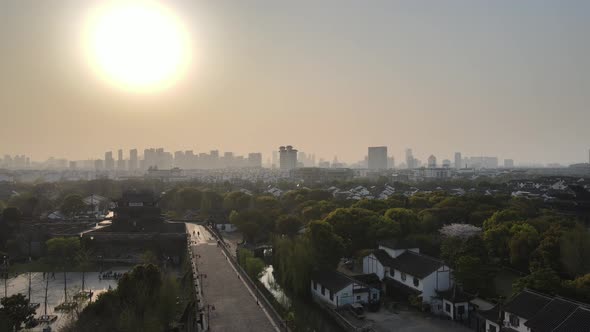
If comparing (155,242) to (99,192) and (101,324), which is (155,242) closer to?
(101,324)

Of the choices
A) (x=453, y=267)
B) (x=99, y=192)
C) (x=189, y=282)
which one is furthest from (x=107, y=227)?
(x=99, y=192)

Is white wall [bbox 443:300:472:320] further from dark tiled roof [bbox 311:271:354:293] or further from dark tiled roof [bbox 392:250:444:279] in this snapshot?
dark tiled roof [bbox 311:271:354:293]

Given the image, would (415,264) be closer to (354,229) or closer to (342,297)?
(342,297)

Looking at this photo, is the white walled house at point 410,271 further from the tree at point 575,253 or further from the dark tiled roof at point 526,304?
the tree at point 575,253

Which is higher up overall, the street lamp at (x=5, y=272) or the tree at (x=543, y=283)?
the tree at (x=543, y=283)

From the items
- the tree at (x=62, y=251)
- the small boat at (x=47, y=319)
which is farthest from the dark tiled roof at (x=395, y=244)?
the tree at (x=62, y=251)
